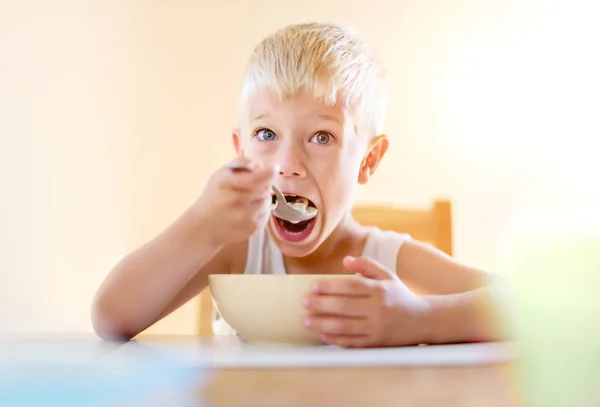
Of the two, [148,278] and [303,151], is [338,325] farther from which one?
[303,151]

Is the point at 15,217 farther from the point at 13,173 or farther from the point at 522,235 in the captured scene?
the point at 522,235

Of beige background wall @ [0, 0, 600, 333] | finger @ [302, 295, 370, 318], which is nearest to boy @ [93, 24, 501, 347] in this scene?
finger @ [302, 295, 370, 318]

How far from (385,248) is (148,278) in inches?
19.2

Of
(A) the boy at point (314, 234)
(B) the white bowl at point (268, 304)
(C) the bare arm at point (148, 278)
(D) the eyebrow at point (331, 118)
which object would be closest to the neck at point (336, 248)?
(A) the boy at point (314, 234)

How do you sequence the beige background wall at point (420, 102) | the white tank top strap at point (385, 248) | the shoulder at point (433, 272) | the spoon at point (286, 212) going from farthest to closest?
the beige background wall at point (420, 102) < the white tank top strap at point (385, 248) < the shoulder at point (433, 272) < the spoon at point (286, 212)

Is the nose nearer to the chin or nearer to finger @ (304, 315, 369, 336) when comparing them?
the chin

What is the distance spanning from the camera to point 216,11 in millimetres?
2455

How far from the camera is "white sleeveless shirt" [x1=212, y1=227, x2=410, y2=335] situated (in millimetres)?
1068

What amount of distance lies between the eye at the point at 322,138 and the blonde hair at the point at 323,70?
0.04 m

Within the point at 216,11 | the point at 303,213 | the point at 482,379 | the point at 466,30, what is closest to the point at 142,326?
the point at 303,213

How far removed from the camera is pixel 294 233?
0.90 meters

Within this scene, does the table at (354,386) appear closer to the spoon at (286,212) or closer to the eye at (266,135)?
the spoon at (286,212)

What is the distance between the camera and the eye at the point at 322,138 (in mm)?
916

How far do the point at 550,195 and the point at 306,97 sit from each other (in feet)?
6.15
